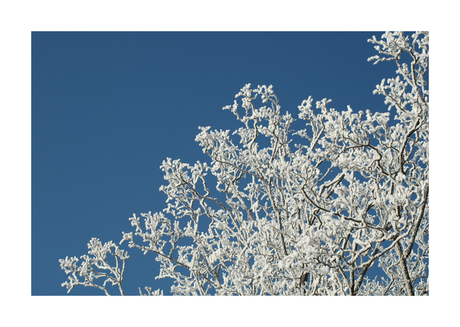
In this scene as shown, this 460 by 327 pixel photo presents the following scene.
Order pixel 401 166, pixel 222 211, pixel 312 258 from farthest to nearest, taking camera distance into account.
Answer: pixel 222 211 < pixel 401 166 < pixel 312 258

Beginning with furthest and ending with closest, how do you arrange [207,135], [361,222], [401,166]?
1. [207,135]
2. [401,166]
3. [361,222]

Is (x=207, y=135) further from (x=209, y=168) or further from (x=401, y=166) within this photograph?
(x=401, y=166)

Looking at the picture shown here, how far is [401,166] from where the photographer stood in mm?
3955

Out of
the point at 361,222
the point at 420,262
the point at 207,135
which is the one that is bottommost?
the point at 420,262

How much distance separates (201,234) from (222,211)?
2.75ft

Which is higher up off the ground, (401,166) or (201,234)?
(401,166)

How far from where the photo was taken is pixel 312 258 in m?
3.66
